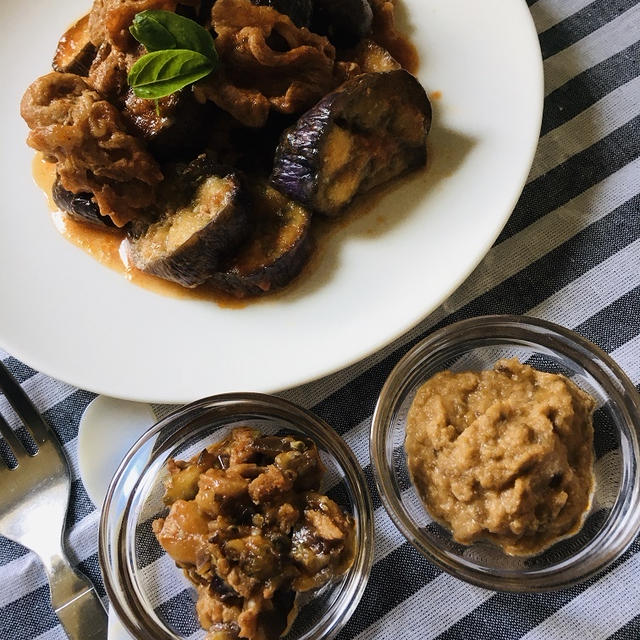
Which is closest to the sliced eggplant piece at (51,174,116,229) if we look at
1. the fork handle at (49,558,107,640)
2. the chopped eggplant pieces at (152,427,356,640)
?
the chopped eggplant pieces at (152,427,356,640)

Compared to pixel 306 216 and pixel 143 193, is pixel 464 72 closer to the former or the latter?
pixel 306 216

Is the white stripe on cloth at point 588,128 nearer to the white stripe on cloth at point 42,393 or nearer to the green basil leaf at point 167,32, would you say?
Answer: the green basil leaf at point 167,32

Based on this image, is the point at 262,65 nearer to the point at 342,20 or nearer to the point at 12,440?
the point at 342,20

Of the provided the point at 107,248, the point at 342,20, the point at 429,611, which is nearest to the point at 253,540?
the point at 429,611

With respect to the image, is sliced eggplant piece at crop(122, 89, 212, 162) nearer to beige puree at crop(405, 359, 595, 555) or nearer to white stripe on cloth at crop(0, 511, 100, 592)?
beige puree at crop(405, 359, 595, 555)

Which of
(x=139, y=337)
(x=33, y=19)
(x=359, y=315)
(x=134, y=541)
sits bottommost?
(x=134, y=541)

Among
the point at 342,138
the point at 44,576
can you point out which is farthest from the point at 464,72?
the point at 44,576

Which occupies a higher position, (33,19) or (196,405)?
(33,19)
